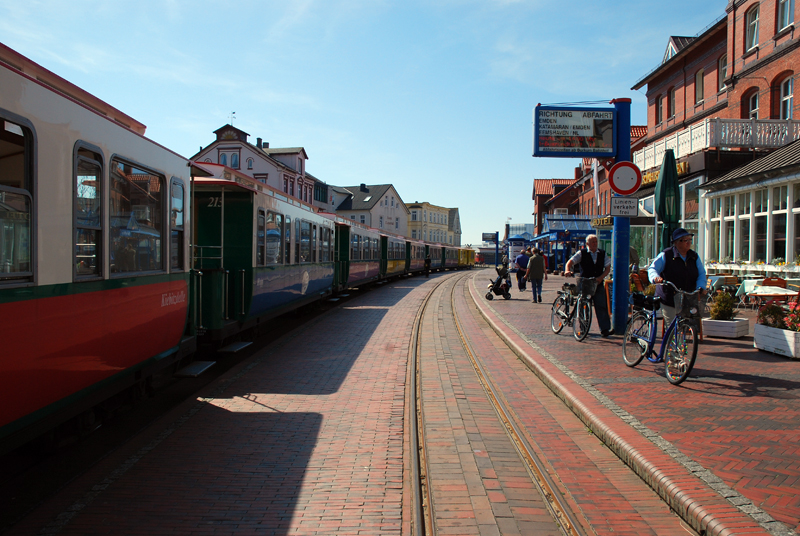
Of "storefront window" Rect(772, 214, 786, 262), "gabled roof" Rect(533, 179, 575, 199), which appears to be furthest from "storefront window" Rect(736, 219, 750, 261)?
"gabled roof" Rect(533, 179, 575, 199)

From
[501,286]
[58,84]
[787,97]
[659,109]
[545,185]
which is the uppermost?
[545,185]

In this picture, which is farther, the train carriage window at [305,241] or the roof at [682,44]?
the roof at [682,44]

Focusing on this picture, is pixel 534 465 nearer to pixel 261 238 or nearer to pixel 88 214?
pixel 88 214

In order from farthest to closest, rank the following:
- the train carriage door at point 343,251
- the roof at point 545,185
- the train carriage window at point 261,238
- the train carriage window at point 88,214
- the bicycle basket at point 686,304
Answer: the roof at point 545,185 → the train carriage door at point 343,251 → the train carriage window at point 261,238 → the bicycle basket at point 686,304 → the train carriage window at point 88,214

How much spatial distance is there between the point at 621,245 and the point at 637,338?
2.96m

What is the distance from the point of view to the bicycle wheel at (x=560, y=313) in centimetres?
1100

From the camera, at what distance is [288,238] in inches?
476

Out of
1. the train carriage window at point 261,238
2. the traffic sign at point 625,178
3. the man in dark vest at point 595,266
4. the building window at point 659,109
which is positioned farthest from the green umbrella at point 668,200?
the building window at point 659,109

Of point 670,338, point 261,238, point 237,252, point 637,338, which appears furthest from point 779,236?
point 237,252

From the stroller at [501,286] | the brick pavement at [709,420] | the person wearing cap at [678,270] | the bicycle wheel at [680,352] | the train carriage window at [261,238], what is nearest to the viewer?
the brick pavement at [709,420]

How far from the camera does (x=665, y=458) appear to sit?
4.38 metres

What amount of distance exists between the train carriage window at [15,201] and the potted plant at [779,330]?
8.56 meters

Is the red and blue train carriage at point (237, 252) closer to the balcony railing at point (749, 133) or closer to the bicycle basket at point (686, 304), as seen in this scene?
the bicycle basket at point (686, 304)

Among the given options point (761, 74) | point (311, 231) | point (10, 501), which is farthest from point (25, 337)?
point (761, 74)
